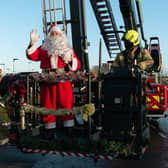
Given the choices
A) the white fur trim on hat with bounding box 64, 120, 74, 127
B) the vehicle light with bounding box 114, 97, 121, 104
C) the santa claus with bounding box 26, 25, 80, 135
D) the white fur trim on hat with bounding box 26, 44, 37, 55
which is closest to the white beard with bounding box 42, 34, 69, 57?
the santa claus with bounding box 26, 25, 80, 135

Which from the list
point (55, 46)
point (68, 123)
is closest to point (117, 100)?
point (68, 123)

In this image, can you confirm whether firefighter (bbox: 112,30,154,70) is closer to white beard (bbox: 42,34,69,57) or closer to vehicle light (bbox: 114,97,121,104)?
vehicle light (bbox: 114,97,121,104)

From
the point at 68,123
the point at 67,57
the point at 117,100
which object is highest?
the point at 67,57

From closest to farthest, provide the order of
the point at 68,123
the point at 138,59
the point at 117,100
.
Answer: the point at 117,100 → the point at 68,123 → the point at 138,59

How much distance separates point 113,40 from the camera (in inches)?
598

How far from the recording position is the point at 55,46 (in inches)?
180

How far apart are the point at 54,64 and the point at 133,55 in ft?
4.70

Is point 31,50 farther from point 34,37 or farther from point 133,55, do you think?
point 133,55

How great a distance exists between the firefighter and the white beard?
111 cm

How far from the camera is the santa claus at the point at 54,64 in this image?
14.4ft

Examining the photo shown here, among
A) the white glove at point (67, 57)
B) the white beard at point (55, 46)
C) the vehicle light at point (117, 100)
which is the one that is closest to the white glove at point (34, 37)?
the white beard at point (55, 46)

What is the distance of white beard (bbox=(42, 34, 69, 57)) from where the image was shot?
4577 mm

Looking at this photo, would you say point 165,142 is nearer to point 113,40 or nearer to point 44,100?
point 44,100

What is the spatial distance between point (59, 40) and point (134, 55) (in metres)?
1.35
